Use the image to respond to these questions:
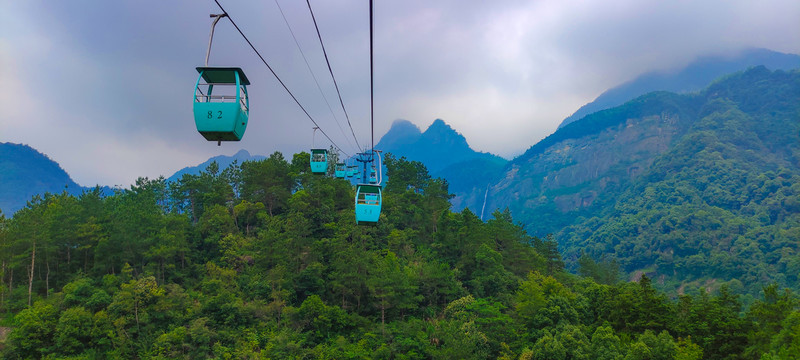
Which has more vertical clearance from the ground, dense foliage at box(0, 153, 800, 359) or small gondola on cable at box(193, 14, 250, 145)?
small gondola on cable at box(193, 14, 250, 145)

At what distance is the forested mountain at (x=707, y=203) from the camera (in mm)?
97812

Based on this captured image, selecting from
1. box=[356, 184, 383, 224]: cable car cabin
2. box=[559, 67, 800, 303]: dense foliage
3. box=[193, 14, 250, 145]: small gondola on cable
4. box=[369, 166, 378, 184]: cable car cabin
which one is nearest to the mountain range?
box=[559, 67, 800, 303]: dense foliage

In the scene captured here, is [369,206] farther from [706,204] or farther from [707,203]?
[707,203]

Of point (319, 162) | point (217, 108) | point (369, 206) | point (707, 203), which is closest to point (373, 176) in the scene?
point (369, 206)

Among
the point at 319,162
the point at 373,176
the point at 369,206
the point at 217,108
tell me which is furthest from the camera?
the point at 319,162

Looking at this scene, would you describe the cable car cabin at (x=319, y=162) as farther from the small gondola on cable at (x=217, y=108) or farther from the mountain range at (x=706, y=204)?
the mountain range at (x=706, y=204)

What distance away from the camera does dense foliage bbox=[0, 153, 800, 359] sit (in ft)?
91.6

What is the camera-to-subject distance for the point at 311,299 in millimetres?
33094

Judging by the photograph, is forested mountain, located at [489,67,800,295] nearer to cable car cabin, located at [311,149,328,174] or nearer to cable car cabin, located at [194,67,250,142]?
cable car cabin, located at [311,149,328,174]

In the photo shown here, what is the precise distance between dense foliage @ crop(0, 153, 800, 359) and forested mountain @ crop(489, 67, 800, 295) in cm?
7934

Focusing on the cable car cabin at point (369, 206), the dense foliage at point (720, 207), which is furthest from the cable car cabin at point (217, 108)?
the dense foliage at point (720, 207)

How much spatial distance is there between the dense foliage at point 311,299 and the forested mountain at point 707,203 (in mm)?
79343

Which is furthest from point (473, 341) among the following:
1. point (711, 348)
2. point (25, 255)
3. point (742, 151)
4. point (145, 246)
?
point (742, 151)

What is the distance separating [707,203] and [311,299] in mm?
152825
